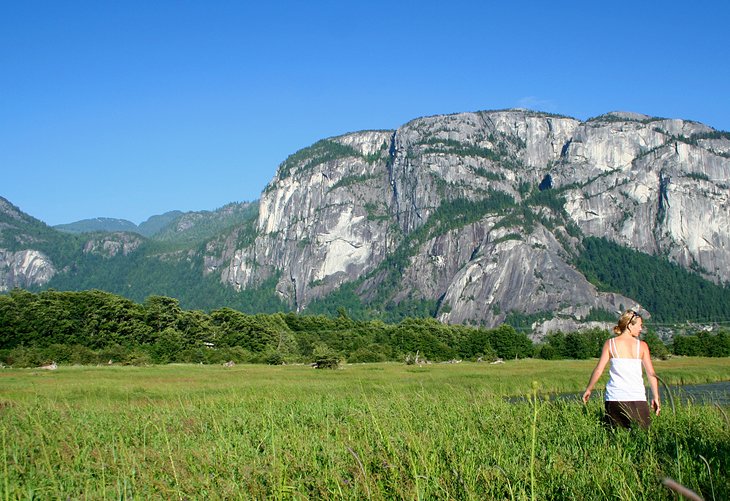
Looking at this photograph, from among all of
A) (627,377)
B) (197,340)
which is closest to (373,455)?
(627,377)

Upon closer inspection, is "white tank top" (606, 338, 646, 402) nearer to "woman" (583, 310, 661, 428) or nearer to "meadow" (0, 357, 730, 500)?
"woman" (583, 310, 661, 428)

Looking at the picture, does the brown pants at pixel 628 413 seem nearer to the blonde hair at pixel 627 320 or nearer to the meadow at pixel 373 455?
the meadow at pixel 373 455

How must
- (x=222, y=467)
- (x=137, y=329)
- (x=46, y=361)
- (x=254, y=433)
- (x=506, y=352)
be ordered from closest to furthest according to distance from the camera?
(x=222, y=467) → (x=254, y=433) → (x=46, y=361) → (x=137, y=329) → (x=506, y=352)

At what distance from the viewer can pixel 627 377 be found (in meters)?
12.0

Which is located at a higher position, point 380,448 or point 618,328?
point 618,328

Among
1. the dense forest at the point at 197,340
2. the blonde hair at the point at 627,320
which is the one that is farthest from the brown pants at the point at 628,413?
the dense forest at the point at 197,340

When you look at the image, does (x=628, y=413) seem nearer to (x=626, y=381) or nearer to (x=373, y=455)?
(x=626, y=381)

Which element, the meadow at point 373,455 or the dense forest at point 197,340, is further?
the dense forest at point 197,340

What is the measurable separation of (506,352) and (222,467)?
9467 cm

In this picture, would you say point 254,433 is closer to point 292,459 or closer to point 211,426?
point 211,426

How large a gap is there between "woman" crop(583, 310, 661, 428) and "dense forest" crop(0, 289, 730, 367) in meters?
54.4

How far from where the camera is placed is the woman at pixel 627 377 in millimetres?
11906

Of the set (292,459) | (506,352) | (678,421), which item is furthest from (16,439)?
(506,352)

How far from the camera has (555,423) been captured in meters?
13.5
